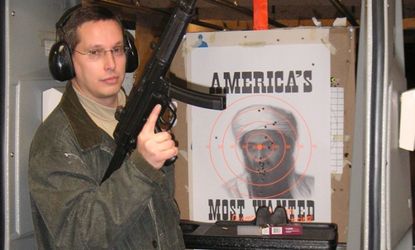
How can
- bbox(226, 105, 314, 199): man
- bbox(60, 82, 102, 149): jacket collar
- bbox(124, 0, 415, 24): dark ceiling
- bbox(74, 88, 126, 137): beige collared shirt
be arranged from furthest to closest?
1. bbox(124, 0, 415, 24): dark ceiling
2. bbox(226, 105, 314, 199): man
3. bbox(74, 88, 126, 137): beige collared shirt
4. bbox(60, 82, 102, 149): jacket collar

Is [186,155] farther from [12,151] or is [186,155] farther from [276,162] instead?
[12,151]

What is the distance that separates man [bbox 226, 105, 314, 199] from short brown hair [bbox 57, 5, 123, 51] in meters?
0.76

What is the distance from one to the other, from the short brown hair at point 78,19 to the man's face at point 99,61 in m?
0.01

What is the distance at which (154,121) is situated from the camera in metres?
1.51

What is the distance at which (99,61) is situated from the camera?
5.38 feet

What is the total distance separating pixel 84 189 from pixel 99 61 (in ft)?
1.24

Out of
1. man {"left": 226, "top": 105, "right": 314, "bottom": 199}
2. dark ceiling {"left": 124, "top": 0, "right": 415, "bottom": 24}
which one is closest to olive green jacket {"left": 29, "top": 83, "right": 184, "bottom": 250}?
man {"left": 226, "top": 105, "right": 314, "bottom": 199}

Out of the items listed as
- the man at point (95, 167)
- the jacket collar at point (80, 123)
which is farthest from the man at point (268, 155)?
the jacket collar at point (80, 123)

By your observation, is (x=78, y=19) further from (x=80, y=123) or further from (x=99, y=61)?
(x=80, y=123)

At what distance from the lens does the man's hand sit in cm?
146

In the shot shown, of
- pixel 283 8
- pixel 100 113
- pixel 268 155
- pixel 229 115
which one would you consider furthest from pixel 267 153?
pixel 283 8

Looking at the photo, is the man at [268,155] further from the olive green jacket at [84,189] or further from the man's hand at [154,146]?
the man's hand at [154,146]

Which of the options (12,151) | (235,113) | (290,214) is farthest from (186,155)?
(12,151)

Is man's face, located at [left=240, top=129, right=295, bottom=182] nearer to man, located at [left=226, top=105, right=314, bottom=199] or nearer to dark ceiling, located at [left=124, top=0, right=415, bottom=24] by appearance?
man, located at [left=226, top=105, right=314, bottom=199]
